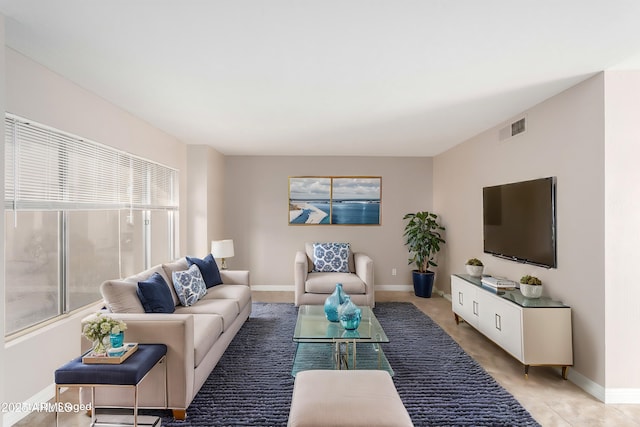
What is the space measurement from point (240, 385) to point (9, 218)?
6.78 ft

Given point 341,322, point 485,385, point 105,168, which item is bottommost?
point 485,385

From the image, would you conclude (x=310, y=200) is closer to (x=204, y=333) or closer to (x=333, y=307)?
(x=333, y=307)

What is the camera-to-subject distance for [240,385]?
8.87 ft

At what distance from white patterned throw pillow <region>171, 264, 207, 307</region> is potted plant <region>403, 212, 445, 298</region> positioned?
352cm

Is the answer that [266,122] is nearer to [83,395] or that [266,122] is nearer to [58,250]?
[58,250]

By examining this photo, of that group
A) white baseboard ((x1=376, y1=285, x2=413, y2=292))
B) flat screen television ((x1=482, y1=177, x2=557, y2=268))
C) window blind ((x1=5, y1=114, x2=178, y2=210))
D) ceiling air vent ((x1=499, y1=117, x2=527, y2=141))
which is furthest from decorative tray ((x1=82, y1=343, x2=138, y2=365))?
white baseboard ((x1=376, y1=285, x2=413, y2=292))

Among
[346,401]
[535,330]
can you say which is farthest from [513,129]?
[346,401]

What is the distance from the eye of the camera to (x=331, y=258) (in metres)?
5.35

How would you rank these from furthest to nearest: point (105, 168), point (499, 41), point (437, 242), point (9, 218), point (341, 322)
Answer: point (437, 242) < point (105, 168) < point (341, 322) < point (9, 218) < point (499, 41)

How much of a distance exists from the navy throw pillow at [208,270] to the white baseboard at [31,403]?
1.71 metres

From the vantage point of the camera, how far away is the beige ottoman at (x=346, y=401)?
1.63 meters

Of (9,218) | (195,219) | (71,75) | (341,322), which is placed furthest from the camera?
(195,219)

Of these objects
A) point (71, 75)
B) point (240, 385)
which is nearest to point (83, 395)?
point (240, 385)

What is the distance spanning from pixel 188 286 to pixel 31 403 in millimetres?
1417
